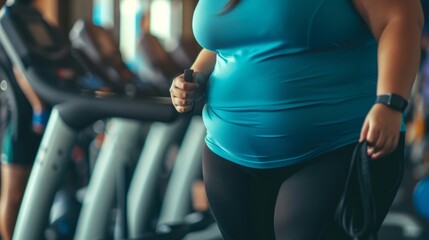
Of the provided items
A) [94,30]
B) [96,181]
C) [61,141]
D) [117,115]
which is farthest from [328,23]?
[94,30]

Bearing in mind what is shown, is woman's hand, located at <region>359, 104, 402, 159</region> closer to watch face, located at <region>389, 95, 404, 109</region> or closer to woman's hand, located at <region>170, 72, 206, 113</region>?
watch face, located at <region>389, 95, 404, 109</region>

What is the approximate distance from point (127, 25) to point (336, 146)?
253 inches

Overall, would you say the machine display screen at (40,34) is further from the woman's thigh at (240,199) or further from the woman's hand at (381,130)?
the woman's hand at (381,130)

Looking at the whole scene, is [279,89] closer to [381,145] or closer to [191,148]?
[381,145]

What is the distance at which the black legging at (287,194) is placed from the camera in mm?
1129

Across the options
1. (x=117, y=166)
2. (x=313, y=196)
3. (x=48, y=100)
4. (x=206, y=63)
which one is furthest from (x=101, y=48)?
(x=313, y=196)

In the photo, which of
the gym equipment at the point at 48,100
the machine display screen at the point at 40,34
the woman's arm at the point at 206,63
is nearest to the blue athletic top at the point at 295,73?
the woman's arm at the point at 206,63

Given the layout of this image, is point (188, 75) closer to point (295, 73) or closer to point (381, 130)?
point (295, 73)

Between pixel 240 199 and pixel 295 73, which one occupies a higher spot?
pixel 295 73

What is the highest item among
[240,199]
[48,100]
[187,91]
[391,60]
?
[391,60]

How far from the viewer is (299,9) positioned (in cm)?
112

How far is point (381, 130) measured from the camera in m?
1.05

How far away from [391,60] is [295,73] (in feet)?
0.52

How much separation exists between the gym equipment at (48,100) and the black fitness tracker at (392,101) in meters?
1.11
